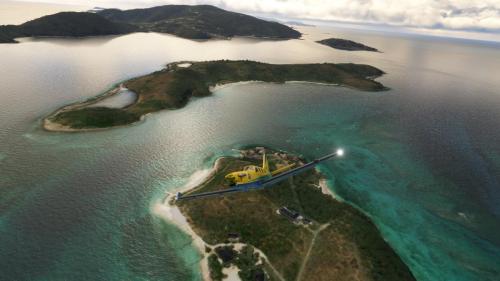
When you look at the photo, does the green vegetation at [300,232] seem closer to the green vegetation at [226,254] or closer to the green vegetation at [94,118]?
the green vegetation at [226,254]

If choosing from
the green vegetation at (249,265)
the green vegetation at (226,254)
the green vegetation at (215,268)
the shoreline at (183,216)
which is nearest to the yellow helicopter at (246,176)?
the shoreline at (183,216)

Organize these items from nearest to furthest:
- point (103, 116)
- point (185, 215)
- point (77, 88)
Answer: point (185, 215)
point (103, 116)
point (77, 88)

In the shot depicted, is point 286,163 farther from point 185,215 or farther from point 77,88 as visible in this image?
point 77,88

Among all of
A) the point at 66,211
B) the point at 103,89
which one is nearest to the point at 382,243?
the point at 66,211

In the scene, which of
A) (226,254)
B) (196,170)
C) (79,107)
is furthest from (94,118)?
(226,254)

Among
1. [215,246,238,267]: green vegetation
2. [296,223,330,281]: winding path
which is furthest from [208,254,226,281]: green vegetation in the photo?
[296,223,330,281]: winding path

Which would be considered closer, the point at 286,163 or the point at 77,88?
the point at 286,163

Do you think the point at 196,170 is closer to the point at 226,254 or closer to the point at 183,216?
the point at 183,216

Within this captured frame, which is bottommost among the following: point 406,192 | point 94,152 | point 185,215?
point 406,192
